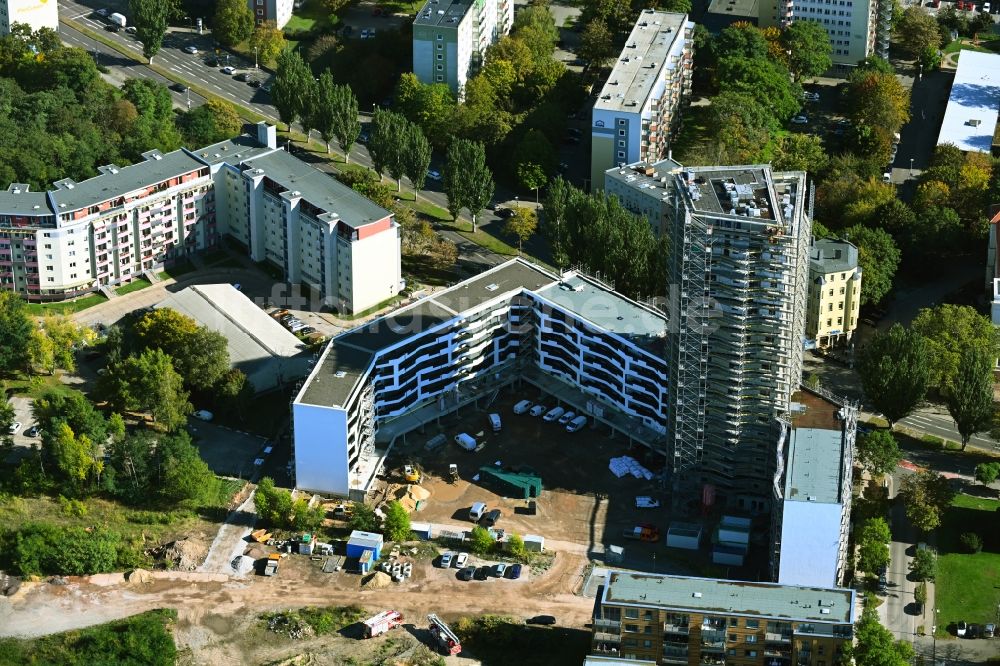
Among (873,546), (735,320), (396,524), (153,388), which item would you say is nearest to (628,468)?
(735,320)

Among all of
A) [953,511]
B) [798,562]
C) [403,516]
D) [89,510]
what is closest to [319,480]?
[403,516]

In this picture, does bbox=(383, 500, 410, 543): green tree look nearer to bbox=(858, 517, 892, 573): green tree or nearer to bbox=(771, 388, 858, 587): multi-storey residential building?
bbox=(771, 388, 858, 587): multi-storey residential building

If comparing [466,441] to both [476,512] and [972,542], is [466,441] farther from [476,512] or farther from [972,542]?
[972,542]

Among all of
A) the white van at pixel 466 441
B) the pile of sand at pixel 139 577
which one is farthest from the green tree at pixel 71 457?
the white van at pixel 466 441

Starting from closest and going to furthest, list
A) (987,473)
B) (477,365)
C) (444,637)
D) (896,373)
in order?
(444,637) → (987,473) → (896,373) → (477,365)

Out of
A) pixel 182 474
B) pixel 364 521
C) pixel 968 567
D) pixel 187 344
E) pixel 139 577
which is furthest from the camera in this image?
pixel 187 344

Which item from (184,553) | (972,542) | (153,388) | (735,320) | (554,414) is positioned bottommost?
(184,553)

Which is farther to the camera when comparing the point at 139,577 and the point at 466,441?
the point at 466,441

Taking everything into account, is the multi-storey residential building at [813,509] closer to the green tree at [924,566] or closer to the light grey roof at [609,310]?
the green tree at [924,566]
